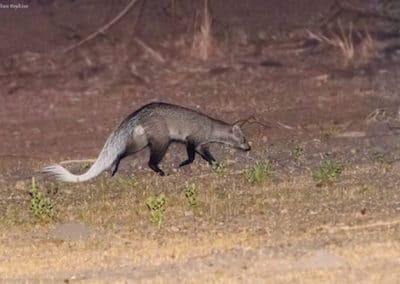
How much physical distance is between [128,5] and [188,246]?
16.7 feet

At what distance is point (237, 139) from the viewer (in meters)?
12.8

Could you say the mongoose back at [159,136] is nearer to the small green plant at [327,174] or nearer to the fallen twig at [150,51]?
the fallen twig at [150,51]

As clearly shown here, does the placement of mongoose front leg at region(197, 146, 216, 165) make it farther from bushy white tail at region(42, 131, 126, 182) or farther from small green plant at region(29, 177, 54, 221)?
small green plant at region(29, 177, 54, 221)

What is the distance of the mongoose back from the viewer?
38.8ft

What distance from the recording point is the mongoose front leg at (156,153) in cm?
1205

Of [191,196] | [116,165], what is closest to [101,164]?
[116,165]

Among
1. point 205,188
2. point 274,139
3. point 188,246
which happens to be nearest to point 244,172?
point 205,188

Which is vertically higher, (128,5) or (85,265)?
(128,5)

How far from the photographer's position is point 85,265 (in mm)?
8383

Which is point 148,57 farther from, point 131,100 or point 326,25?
point 326,25

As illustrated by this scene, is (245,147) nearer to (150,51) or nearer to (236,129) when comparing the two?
(236,129)

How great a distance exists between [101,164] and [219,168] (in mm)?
1206

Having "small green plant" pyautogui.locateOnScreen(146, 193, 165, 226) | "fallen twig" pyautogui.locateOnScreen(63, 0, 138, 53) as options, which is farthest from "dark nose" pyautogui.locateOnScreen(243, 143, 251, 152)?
"small green plant" pyautogui.locateOnScreen(146, 193, 165, 226)

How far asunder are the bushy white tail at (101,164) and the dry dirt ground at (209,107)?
11 centimetres
